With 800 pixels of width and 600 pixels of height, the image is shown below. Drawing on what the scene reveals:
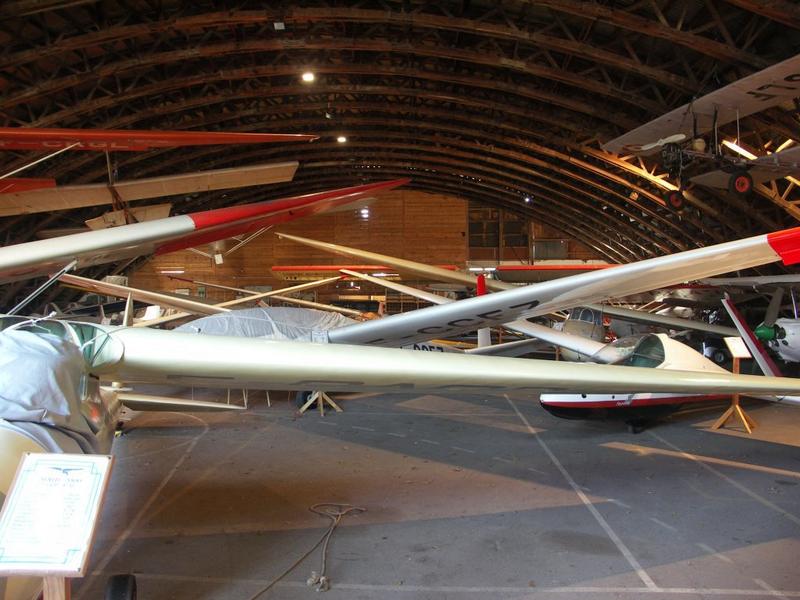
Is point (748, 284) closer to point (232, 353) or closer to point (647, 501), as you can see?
point (647, 501)

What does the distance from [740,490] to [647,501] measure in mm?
1029

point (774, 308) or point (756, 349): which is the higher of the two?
point (774, 308)

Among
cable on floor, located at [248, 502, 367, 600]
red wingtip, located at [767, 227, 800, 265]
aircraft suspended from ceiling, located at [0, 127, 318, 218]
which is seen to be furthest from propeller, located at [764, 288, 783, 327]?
cable on floor, located at [248, 502, 367, 600]

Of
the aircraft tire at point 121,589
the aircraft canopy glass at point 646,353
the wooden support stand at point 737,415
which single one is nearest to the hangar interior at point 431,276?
the wooden support stand at point 737,415

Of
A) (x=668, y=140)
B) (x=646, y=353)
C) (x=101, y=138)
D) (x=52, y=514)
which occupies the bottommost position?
(x=52, y=514)

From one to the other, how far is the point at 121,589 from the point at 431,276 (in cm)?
554

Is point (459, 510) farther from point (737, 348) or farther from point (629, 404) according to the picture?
point (737, 348)

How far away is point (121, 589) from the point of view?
8.49 ft

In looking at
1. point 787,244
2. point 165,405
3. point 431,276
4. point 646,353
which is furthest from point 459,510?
point 646,353

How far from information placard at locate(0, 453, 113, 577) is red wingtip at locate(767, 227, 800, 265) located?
4428 mm

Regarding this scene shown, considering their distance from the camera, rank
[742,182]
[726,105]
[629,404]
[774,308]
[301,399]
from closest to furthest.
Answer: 1. [629,404]
2. [726,105]
3. [301,399]
4. [742,182]
5. [774,308]

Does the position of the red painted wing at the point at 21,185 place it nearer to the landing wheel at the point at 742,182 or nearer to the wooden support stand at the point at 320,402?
the wooden support stand at the point at 320,402

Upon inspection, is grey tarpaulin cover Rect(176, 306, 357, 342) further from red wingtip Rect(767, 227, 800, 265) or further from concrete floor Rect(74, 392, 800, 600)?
red wingtip Rect(767, 227, 800, 265)

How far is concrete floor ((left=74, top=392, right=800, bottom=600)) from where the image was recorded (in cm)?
341
